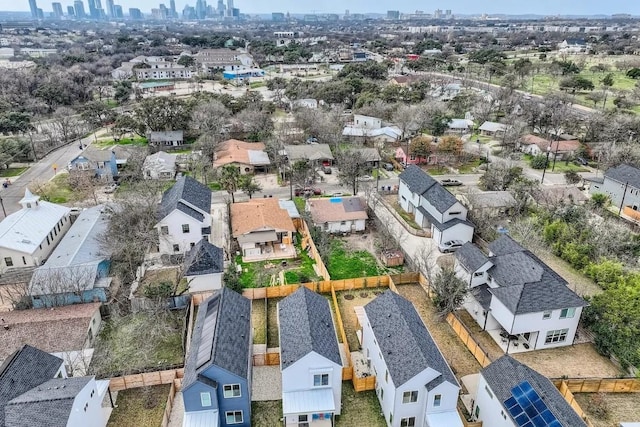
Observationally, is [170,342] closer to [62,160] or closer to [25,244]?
[25,244]

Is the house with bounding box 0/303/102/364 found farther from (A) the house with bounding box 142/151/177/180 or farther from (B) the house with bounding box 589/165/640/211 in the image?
(B) the house with bounding box 589/165/640/211

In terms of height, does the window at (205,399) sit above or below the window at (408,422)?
above

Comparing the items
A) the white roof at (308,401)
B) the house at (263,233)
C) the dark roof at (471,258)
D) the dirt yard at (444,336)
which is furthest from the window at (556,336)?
the house at (263,233)

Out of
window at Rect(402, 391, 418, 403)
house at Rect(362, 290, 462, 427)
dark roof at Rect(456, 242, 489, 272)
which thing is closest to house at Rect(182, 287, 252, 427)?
house at Rect(362, 290, 462, 427)

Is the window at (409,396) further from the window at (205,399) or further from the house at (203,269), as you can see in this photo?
the house at (203,269)

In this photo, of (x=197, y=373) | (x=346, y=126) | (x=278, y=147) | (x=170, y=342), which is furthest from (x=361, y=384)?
(x=346, y=126)

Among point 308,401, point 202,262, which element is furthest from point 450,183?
point 308,401

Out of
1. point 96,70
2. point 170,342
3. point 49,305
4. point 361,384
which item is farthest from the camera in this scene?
point 96,70

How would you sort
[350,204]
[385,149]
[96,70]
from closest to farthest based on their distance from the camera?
[350,204]
[385,149]
[96,70]
